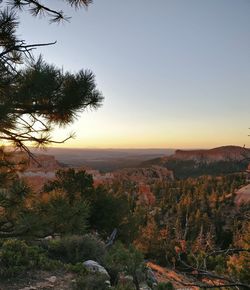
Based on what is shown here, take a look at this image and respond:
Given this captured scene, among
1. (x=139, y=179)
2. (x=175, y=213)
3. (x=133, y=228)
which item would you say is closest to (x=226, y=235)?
(x=175, y=213)

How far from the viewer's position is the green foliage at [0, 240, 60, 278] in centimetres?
746

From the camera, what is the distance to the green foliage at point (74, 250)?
941 centimetres

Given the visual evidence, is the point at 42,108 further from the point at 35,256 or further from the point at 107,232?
the point at 107,232

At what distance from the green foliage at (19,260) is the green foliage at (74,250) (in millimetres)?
699

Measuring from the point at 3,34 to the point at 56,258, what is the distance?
717 cm

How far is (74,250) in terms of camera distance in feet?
31.8

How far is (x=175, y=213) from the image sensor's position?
67562 millimetres

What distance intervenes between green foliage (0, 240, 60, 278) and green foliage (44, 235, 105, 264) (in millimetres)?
699

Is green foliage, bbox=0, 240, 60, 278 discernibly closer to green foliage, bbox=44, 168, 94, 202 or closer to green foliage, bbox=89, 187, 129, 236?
green foliage, bbox=44, 168, 94, 202

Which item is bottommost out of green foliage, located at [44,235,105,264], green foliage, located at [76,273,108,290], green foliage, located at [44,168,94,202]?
green foliage, located at [44,235,105,264]

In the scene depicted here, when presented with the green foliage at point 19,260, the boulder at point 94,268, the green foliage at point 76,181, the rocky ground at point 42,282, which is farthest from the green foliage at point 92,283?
the green foliage at point 76,181

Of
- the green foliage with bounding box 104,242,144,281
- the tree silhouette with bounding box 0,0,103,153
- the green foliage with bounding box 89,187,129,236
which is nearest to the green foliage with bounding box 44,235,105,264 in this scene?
the green foliage with bounding box 104,242,144,281

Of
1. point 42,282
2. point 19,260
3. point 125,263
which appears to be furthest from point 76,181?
point 42,282

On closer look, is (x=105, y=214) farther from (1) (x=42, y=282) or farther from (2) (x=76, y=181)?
(1) (x=42, y=282)
